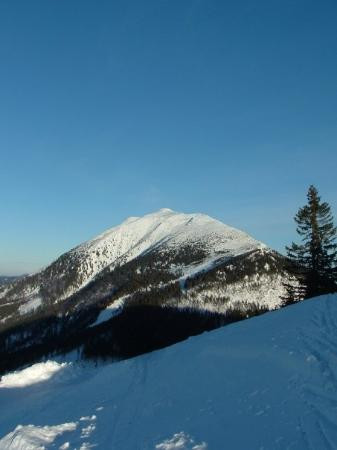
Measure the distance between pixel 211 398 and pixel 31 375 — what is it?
20234mm

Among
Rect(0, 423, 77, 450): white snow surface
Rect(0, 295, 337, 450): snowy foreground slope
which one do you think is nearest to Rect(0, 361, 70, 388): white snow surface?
Rect(0, 295, 337, 450): snowy foreground slope

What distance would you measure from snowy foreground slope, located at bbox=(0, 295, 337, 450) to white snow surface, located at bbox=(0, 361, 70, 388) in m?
2.23

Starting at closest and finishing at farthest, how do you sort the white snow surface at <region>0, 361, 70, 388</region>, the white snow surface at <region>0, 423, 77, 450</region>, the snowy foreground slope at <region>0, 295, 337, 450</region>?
the snowy foreground slope at <region>0, 295, 337, 450</region>, the white snow surface at <region>0, 423, 77, 450</region>, the white snow surface at <region>0, 361, 70, 388</region>

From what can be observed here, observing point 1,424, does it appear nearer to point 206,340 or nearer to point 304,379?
point 206,340

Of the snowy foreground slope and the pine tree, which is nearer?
the snowy foreground slope

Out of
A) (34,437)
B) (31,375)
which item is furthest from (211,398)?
(31,375)

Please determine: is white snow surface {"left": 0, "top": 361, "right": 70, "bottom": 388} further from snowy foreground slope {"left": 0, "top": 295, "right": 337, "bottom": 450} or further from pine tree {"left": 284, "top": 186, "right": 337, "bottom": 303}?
pine tree {"left": 284, "top": 186, "right": 337, "bottom": 303}

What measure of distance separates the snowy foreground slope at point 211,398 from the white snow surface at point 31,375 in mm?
2228

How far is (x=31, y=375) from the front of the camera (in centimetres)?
3353

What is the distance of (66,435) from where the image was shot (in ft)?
52.4

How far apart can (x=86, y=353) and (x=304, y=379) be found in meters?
102

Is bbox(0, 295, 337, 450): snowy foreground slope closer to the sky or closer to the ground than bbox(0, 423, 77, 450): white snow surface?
closer to the sky

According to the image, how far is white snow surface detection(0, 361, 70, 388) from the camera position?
107 feet

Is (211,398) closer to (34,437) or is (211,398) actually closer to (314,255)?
(34,437)
